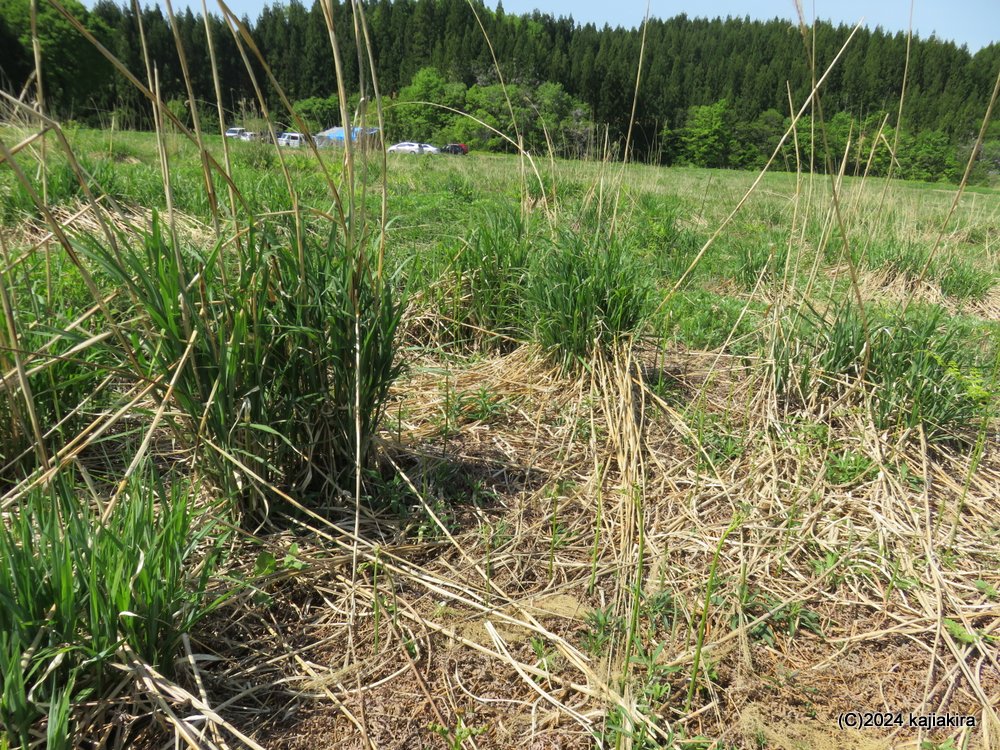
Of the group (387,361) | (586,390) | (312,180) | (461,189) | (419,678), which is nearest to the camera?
(419,678)

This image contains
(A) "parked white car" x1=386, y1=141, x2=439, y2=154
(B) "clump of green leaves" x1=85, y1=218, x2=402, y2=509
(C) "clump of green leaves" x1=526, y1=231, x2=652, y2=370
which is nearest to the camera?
(B) "clump of green leaves" x1=85, y1=218, x2=402, y2=509

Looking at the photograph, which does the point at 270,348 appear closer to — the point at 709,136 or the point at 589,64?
the point at 709,136

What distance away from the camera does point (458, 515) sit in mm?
2020

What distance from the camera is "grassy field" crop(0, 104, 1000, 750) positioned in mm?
1323

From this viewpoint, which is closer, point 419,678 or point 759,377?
point 419,678

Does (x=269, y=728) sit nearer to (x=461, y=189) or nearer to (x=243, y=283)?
(x=243, y=283)

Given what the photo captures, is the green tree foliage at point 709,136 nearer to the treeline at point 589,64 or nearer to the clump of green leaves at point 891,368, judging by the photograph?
the treeline at point 589,64

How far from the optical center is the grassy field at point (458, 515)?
4.34 ft

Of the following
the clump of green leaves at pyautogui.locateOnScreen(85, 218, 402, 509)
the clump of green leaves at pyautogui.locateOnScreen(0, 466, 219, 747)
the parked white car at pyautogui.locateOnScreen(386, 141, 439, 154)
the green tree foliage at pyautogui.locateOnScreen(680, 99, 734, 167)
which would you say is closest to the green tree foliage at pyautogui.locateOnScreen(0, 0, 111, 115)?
the parked white car at pyautogui.locateOnScreen(386, 141, 439, 154)

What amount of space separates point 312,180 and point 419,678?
5.20 meters

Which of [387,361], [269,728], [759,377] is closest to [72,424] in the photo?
[387,361]

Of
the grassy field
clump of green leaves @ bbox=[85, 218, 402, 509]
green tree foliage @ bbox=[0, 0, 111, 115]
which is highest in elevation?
green tree foliage @ bbox=[0, 0, 111, 115]

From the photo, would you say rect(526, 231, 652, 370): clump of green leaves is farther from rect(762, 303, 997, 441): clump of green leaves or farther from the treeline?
the treeline

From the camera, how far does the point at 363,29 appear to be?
1.54 metres
